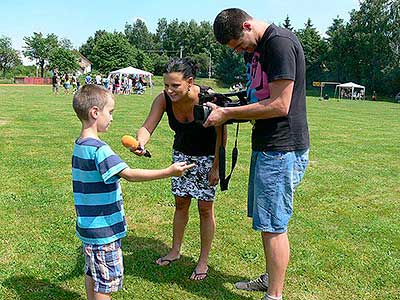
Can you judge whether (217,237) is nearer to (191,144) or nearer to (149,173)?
(191,144)

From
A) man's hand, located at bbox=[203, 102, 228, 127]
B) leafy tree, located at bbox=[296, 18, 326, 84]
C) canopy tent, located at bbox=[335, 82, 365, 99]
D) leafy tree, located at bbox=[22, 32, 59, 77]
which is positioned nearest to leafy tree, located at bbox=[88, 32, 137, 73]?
leafy tree, located at bbox=[22, 32, 59, 77]

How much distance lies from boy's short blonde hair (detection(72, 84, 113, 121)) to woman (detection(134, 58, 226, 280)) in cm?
78

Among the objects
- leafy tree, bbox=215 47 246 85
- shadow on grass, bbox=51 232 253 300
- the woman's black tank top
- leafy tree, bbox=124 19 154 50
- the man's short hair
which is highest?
leafy tree, bbox=124 19 154 50

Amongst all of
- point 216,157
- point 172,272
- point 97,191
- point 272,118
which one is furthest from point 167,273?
point 272,118

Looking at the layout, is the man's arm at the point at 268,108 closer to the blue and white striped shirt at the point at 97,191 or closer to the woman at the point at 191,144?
the woman at the point at 191,144

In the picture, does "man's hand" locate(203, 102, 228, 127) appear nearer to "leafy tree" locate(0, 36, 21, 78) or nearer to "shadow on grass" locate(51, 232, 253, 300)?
"shadow on grass" locate(51, 232, 253, 300)

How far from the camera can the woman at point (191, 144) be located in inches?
145

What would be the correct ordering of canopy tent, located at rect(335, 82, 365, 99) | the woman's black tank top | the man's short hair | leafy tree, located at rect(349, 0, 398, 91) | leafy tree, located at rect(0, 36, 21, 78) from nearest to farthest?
the man's short hair → the woman's black tank top → canopy tent, located at rect(335, 82, 365, 99) → leafy tree, located at rect(349, 0, 398, 91) → leafy tree, located at rect(0, 36, 21, 78)

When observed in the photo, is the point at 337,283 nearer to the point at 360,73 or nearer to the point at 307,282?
the point at 307,282

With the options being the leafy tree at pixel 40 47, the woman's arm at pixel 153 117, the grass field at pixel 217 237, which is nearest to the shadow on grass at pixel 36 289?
the grass field at pixel 217 237

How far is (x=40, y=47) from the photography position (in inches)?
3912

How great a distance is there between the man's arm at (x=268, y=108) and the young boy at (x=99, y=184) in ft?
1.69

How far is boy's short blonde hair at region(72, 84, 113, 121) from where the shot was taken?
2834 millimetres

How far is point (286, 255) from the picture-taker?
3422 millimetres
